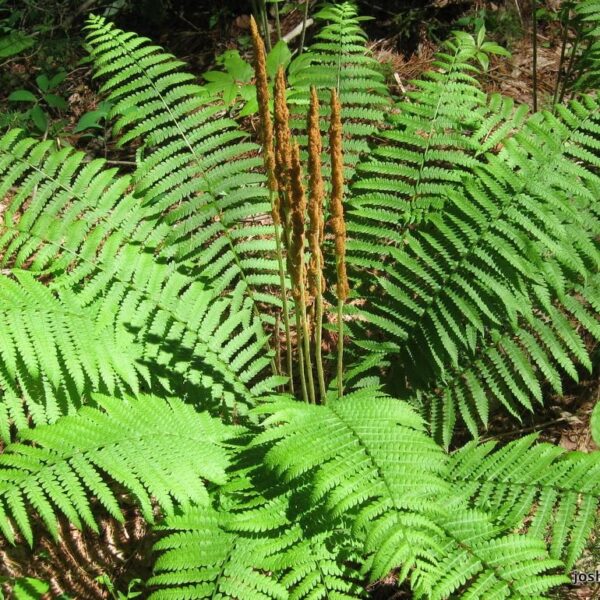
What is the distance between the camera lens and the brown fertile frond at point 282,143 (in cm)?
192

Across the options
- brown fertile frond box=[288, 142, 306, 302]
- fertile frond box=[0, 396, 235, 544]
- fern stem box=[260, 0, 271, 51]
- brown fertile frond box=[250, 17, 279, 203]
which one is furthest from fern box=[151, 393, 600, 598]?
fern stem box=[260, 0, 271, 51]

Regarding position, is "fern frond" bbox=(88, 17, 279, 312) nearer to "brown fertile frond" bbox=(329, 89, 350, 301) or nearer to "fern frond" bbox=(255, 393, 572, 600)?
"brown fertile frond" bbox=(329, 89, 350, 301)

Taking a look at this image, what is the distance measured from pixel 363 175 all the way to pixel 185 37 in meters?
2.55

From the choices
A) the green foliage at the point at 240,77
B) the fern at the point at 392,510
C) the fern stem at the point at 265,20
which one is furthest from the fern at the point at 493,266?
the fern stem at the point at 265,20

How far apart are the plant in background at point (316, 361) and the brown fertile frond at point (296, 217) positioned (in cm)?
1

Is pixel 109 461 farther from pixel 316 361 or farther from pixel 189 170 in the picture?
pixel 189 170

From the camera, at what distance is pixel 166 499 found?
6.89ft

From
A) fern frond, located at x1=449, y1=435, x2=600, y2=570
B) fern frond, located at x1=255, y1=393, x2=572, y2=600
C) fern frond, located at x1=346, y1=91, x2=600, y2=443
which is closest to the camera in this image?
fern frond, located at x1=255, y1=393, x2=572, y2=600

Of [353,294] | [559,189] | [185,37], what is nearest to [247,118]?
[185,37]

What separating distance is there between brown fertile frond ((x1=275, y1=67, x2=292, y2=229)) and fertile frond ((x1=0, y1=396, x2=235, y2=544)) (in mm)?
837

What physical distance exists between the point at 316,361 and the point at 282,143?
988 millimetres

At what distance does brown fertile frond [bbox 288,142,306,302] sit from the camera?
194 centimetres

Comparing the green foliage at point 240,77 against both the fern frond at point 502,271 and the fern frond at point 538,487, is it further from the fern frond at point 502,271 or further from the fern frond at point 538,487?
the fern frond at point 538,487

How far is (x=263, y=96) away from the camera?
202 cm
